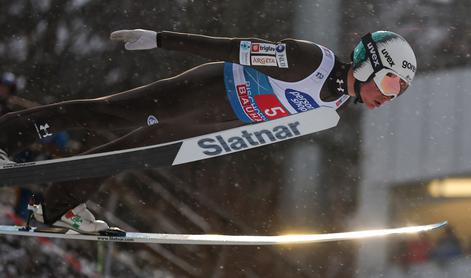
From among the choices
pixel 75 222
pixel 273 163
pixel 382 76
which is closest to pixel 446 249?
pixel 273 163

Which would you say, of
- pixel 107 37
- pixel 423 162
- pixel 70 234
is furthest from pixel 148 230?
pixel 70 234

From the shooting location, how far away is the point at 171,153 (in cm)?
372

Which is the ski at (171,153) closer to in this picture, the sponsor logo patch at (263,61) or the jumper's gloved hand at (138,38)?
the sponsor logo patch at (263,61)

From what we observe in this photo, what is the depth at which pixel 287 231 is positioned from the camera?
726 cm

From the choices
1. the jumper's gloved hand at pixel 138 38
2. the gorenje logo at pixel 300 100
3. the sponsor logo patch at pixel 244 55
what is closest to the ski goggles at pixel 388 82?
the gorenje logo at pixel 300 100

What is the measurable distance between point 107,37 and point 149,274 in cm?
240

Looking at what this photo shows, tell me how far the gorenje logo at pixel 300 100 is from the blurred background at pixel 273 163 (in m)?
3.16

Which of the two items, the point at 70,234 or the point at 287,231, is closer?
the point at 70,234

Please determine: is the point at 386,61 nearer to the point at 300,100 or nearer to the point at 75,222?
the point at 300,100

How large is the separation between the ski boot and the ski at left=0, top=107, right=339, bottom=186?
6.7 inches

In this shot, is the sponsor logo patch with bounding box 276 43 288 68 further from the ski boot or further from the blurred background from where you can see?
the blurred background

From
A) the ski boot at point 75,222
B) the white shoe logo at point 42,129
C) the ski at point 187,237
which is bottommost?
the ski at point 187,237

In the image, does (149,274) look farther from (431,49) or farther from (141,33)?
(141,33)

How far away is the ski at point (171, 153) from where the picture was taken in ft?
12.0
